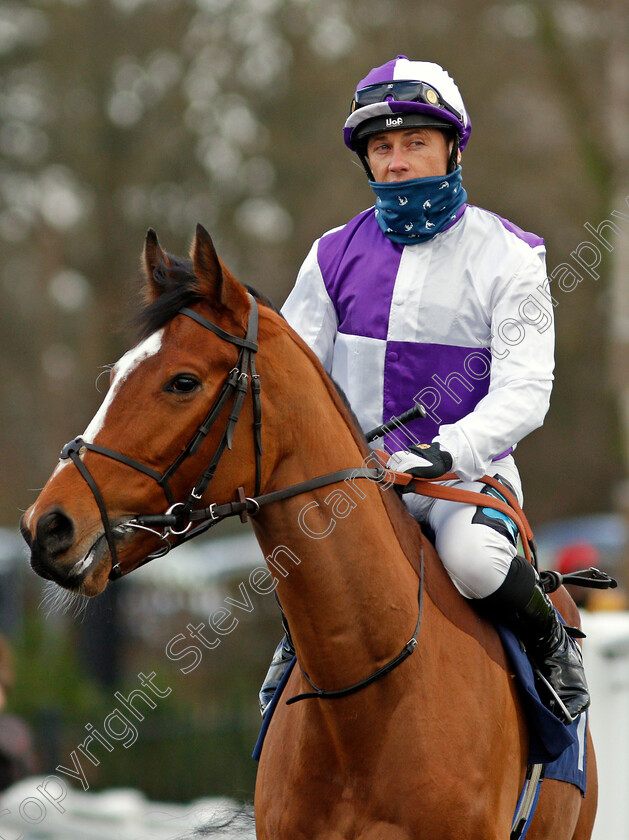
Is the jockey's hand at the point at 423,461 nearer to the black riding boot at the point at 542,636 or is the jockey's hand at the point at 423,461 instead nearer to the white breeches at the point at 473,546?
the white breeches at the point at 473,546

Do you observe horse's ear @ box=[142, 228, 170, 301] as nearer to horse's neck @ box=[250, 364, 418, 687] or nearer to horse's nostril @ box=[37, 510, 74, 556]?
horse's neck @ box=[250, 364, 418, 687]

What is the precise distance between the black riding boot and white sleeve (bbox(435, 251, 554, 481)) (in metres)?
0.35

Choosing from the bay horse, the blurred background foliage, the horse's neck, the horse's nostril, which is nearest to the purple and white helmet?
the bay horse

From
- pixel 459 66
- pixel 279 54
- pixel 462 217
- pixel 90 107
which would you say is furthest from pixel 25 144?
pixel 462 217

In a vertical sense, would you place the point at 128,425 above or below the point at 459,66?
below

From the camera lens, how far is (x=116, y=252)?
1625 centimetres

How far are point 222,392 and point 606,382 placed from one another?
1622 cm

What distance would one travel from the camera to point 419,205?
362 cm

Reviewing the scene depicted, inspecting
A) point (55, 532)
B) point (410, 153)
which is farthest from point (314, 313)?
point (55, 532)

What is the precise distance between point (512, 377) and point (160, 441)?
119cm

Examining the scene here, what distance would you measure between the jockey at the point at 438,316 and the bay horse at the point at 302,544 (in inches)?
11.2

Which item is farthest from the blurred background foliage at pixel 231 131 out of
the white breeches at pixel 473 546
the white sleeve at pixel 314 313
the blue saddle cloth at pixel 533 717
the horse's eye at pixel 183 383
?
the horse's eye at pixel 183 383

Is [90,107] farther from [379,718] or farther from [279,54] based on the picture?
[379,718]

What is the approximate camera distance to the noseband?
2752 mm
